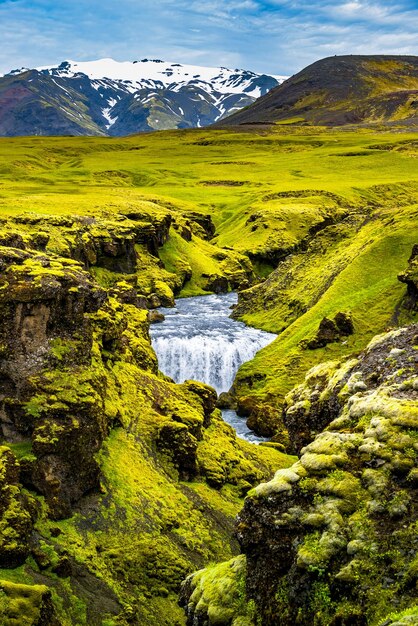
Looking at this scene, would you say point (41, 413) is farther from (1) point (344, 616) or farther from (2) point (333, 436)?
(1) point (344, 616)

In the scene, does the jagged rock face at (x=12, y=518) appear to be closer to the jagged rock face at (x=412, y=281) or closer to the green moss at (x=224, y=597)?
the green moss at (x=224, y=597)

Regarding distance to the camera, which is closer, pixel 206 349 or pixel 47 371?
pixel 47 371

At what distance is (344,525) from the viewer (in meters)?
16.6

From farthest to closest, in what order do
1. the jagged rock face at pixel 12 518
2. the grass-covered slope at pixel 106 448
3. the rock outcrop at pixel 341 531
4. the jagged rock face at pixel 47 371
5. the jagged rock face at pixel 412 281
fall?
1. the jagged rock face at pixel 412 281
2. the jagged rock face at pixel 47 371
3. the grass-covered slope at pixel 106 448
4. the jagged rock face at pixel 12 518
5. the rock outcrop at pixel 341 531

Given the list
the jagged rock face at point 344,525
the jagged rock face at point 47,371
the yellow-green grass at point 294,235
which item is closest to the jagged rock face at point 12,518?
the jagged rock face at point 47,371

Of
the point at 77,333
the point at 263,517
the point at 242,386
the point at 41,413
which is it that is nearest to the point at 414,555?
the point at 263,517

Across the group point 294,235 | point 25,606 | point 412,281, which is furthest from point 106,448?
point 294,235

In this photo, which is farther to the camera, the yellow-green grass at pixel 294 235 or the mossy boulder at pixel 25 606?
the yellow-green grass at pixel 294 235

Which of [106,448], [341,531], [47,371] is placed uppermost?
[47,371]

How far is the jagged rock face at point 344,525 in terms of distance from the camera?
50.5 ft

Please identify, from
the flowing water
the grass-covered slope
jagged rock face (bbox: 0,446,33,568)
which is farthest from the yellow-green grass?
jagged rock face (bbox: 0,446,33,568)

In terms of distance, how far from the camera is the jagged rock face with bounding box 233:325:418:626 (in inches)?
607

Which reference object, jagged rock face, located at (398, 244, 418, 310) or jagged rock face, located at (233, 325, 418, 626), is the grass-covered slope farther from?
jagged rock face, located at (233, 325, 418, 626)

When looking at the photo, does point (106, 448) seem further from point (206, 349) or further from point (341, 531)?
point (206, 349)
